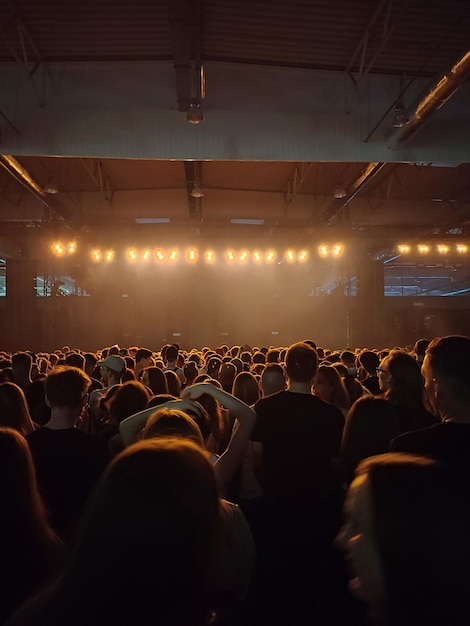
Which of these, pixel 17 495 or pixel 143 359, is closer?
pixel 17 495

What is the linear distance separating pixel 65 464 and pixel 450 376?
181 centimetres

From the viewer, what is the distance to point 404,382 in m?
3.46

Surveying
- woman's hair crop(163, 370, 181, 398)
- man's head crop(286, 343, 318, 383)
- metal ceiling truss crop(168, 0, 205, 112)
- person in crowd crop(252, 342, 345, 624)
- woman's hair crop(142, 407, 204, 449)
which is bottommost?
person in crowd crop(252, 342, 345, 624)

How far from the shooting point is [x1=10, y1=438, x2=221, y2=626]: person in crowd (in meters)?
0.90

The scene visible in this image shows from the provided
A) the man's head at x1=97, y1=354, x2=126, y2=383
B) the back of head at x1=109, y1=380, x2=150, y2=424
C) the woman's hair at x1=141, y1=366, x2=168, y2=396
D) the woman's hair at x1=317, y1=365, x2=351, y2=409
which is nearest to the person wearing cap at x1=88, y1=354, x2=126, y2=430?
the man's head at x1=97, y1=354, x2=126, y2=383

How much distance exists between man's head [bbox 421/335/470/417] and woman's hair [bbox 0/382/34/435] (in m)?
2.51

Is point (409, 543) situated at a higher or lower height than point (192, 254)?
lower

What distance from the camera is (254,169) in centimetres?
1214

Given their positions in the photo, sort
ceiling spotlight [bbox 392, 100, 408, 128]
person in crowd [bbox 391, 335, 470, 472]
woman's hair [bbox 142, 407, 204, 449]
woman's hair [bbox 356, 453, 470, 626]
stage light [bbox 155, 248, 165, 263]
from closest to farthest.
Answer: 1. woman's hair [bbox 356, 453, 470, 626]
2. person in crowd [bbox 391, 335, 470, 472]
3. woman's hair [bbox 142, 407, 204, 449]
4. ceiling spotlight [bbox 392, 100, 408, 128]
5. stage light [bbox 155, 248, 165, 263]

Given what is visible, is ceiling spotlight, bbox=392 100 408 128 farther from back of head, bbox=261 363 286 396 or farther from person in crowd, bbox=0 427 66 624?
person in crowd, bbox=0 427 66 624

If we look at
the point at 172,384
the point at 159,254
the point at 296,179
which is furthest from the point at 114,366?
the point at 159,254

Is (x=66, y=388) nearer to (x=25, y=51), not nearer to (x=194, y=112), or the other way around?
(x=194, y=112)

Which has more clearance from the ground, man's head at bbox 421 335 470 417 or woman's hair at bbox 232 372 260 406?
man's head at bbox 421 335 470 417

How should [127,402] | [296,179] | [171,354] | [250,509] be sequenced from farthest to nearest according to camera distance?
1. [296,179]
2. [171,354]
3. [127,402]
4. [250,509]
